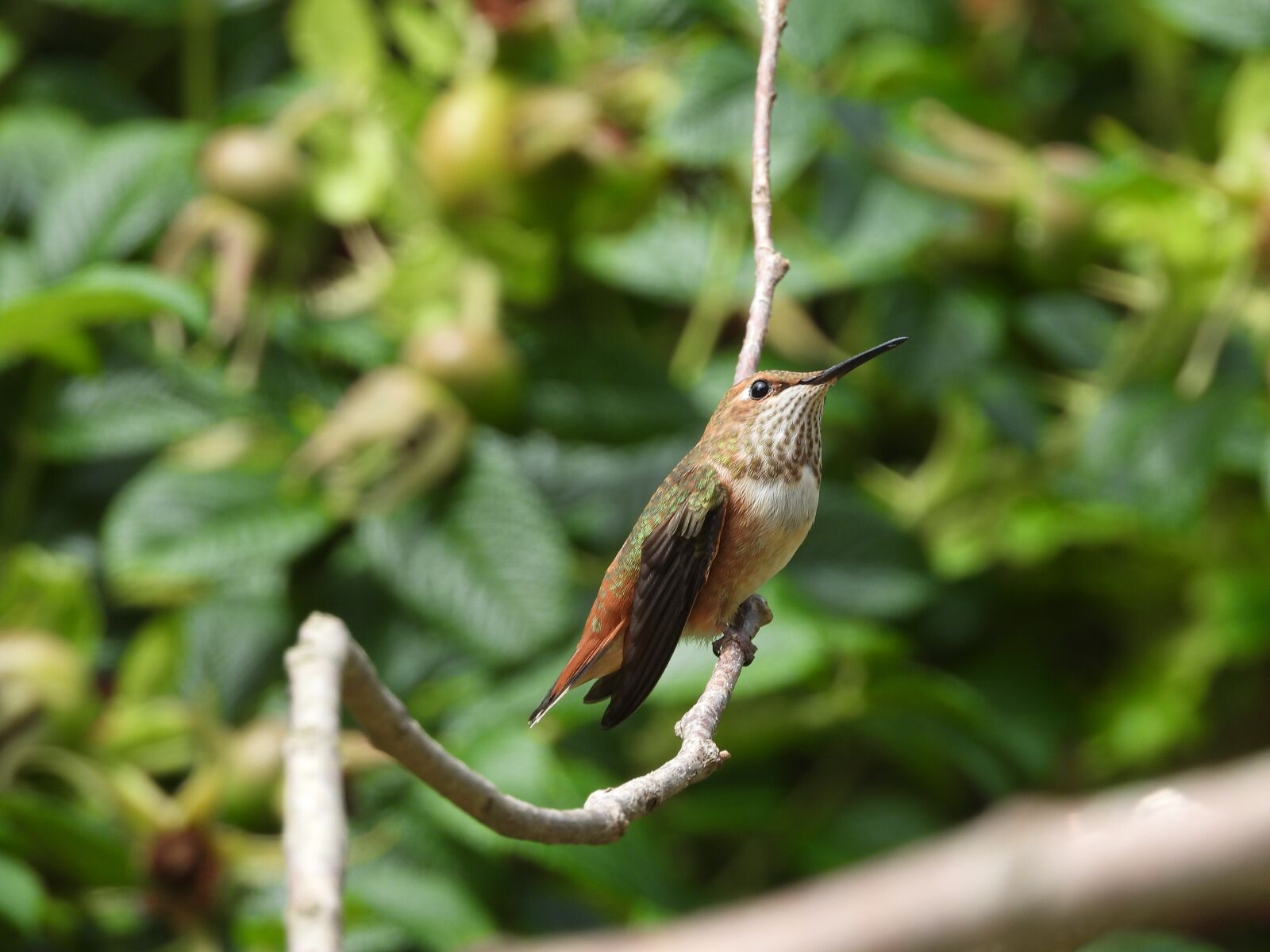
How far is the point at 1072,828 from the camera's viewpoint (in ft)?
0.68

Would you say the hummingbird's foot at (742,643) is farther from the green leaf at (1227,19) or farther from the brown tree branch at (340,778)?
the green leaf at (1227,19)

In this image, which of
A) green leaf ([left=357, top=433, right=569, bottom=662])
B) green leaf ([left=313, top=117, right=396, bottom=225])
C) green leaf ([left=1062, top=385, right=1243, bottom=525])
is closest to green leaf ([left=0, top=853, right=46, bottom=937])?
green leaf ([left=357, top=433, right=569, bottom=662])

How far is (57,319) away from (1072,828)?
4.55ft

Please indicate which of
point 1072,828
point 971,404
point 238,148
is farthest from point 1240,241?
point 1072,828

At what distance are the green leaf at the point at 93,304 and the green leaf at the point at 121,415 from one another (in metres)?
0.16

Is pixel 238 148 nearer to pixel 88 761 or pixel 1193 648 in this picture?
pixel 88 761

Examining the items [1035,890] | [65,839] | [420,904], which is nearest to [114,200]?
[65,839]

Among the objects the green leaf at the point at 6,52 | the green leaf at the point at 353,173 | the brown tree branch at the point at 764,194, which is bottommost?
the brown tree branch at the point at 764,194

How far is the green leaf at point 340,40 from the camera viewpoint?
5.71 feet

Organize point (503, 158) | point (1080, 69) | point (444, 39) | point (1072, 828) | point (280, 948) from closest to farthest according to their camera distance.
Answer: point (1072, 828)
point (280, 948)
point (503, 158)
point (444, 39)
point (1080, 69)

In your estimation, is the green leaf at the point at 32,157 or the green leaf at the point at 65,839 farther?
the green leaf at the point at 32,157

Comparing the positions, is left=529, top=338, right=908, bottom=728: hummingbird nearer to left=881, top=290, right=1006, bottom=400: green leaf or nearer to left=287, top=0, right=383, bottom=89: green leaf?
left=881, top=290, right=1006, bottom=400: green leaf

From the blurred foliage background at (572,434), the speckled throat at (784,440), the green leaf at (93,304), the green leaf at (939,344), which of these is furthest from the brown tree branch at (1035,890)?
the green leaf at (939,344)

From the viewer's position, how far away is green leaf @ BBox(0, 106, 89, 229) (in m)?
1.87
